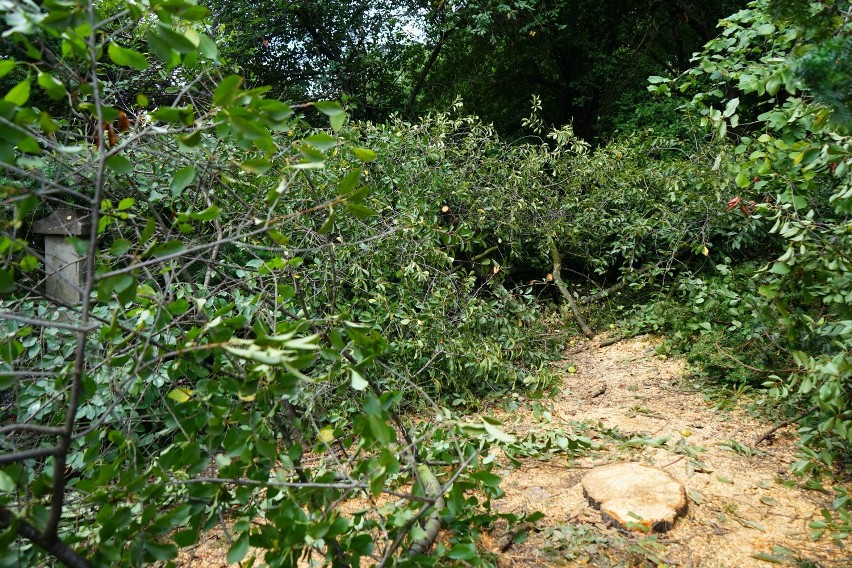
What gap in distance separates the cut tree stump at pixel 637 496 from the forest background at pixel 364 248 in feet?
1.34

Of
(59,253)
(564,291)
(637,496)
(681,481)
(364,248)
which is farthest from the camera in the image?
(564,291)

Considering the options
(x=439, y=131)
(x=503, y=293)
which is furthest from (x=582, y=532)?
(x=439, y=131)

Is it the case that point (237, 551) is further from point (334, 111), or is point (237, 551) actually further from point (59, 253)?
point (59, 253)

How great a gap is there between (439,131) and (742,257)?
315 centimetres

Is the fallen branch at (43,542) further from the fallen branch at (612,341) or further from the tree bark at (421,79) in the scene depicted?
the tree bark at (421,79)

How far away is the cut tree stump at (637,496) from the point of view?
7.14 feet

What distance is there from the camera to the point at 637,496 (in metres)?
2.30

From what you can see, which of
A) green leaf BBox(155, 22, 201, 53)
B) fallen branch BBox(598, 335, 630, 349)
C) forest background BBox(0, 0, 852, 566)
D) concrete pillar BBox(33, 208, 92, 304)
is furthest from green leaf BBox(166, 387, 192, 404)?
fallen branch BBox(598, 335, 630, 349)

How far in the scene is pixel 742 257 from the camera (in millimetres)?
5332

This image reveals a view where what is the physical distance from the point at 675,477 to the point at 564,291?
3.31 meters

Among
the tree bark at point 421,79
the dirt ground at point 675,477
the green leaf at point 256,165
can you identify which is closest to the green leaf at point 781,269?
the dirt ground at point 675,477

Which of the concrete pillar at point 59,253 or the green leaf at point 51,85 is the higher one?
the green leaf at point 51,85

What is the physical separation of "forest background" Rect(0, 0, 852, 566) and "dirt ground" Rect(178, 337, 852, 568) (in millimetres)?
167

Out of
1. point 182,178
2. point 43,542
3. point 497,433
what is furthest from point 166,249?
point 497,433
